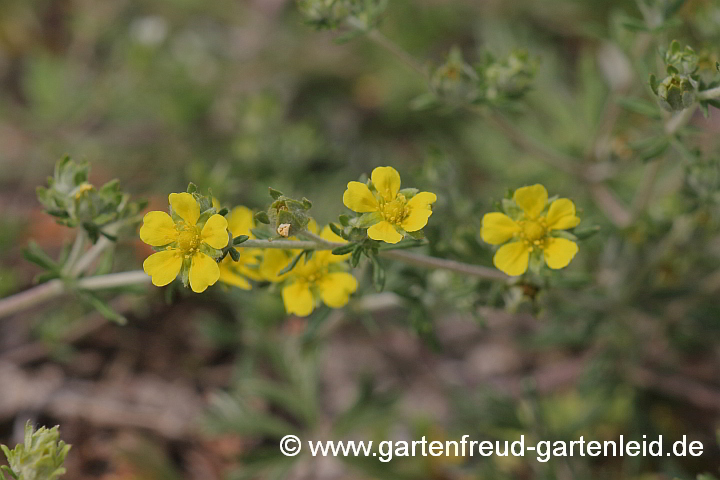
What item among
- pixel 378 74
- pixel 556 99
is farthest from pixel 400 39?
pixel 556 99

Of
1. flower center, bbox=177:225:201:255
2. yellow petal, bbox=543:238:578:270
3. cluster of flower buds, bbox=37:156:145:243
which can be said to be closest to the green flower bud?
yellow petal, bbox=543:238:578:270

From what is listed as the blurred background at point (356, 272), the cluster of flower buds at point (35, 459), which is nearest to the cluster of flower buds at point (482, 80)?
the blurred background at point (356, 272)

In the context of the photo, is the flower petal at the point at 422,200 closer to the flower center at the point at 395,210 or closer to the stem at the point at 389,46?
the flower center at the point at 395,210

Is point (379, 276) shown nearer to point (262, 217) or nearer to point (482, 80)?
point (262, 217)

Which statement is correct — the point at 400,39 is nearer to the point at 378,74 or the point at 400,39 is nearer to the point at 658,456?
the point at 378,74

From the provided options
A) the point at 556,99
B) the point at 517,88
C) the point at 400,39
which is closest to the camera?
the point at 517,88

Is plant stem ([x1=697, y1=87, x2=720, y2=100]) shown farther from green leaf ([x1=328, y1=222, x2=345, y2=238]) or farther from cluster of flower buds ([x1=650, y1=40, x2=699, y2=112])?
green leaf ([x1=328, y1=222, x2=345, y2=238])
